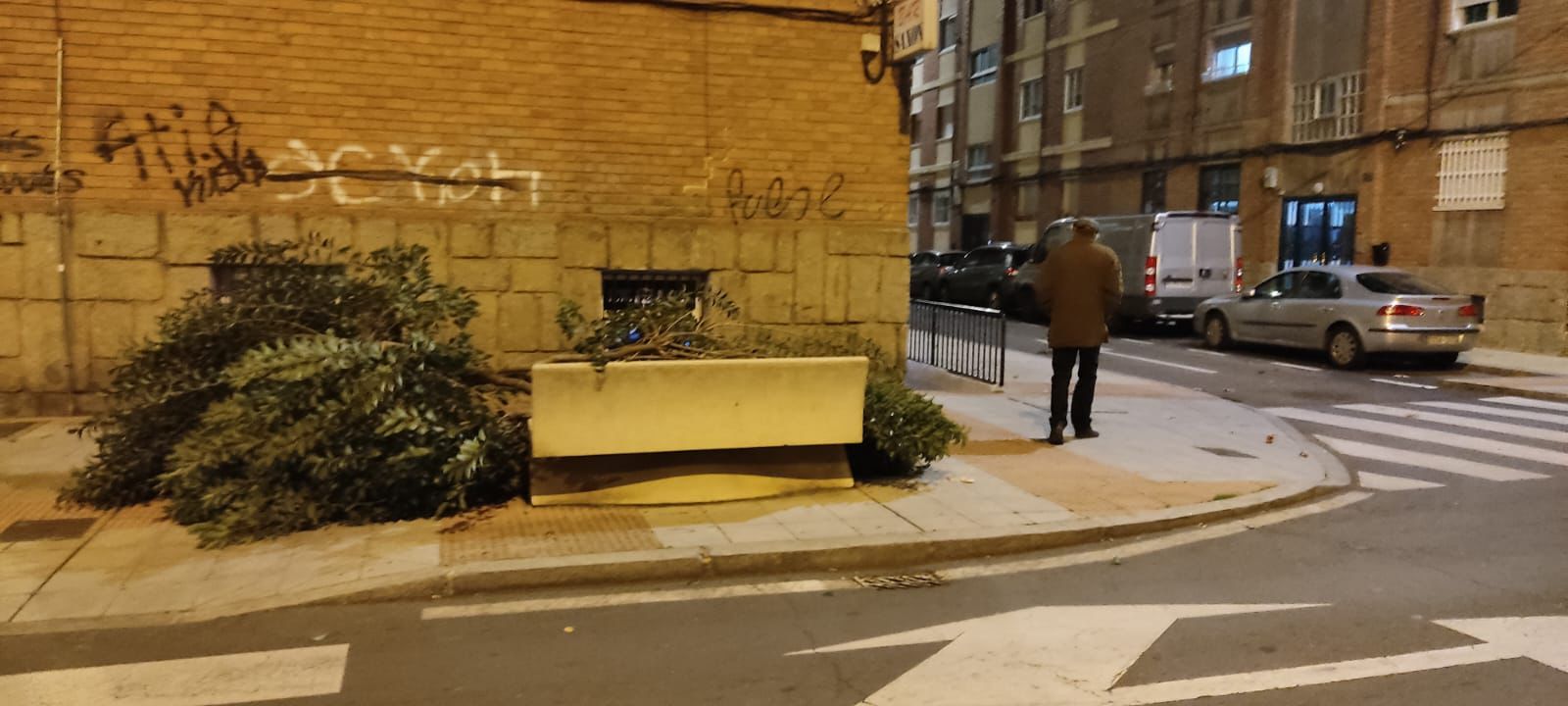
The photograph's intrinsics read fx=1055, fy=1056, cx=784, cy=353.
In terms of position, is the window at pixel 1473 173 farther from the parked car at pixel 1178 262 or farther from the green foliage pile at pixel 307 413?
the green foliage pile at pixel 307 413

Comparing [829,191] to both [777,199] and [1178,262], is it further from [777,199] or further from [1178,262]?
[1178,262]

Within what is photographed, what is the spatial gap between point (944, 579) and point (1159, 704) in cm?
175

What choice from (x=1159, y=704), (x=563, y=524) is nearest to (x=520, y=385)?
(x=563, y=524)

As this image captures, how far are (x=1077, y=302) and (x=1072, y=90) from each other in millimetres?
22445

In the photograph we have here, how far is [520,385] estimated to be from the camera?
23.3ft

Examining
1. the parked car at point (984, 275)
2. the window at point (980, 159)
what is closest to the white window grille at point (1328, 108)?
the parked car at point (984, 275)

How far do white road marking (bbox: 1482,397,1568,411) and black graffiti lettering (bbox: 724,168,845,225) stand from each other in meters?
8.31

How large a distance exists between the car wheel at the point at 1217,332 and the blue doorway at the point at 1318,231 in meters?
4.68

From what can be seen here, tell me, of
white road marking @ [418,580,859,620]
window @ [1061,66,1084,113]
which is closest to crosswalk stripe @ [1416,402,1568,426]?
white road marking @ [418,580,859,620]

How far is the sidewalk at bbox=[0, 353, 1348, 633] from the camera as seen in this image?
510 cm

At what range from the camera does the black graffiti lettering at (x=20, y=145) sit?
828 cm

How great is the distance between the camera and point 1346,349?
1491cm

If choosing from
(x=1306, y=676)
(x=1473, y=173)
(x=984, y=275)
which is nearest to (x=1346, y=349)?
(x=1473, y=173)

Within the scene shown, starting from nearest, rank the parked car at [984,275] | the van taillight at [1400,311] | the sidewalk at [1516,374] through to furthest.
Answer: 1. the sidewalk at [1516,374]
2. the van taillight at [1400,311]
3. the parked car at [984,275]
